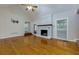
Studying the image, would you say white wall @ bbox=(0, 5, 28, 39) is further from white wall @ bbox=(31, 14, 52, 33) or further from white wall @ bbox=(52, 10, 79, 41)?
white wall @ bbox=(52, 10, 79, 41)

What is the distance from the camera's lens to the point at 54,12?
182 cm

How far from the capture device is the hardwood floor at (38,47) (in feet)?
5.79

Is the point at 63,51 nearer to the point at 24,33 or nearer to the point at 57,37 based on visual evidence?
the point at 57,37

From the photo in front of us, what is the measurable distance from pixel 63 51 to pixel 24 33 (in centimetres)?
71

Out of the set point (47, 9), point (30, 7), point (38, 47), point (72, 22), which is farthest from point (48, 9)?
point (38, 47)

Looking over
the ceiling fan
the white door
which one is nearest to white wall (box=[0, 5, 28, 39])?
the ceiling fan

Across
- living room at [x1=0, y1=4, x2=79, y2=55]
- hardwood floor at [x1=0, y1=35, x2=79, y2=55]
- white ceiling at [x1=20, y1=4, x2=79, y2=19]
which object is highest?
white ceiling at [x1=20, y1=4, x2=79, y2=19]

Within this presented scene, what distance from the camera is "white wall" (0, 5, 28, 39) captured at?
5.81ft

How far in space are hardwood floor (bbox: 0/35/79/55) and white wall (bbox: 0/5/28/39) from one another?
111 millimetres

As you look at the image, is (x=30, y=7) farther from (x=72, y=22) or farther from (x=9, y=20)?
(x=72, y=22)

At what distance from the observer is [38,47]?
5.86ft

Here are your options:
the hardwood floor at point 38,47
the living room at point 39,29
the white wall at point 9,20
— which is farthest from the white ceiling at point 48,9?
the hardwood floor at point 38,47

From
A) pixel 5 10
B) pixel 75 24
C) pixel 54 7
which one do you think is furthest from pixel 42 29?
pixel 5 10

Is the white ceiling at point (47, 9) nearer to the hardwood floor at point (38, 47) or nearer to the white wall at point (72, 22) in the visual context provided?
the white wall at point (72, 22)
